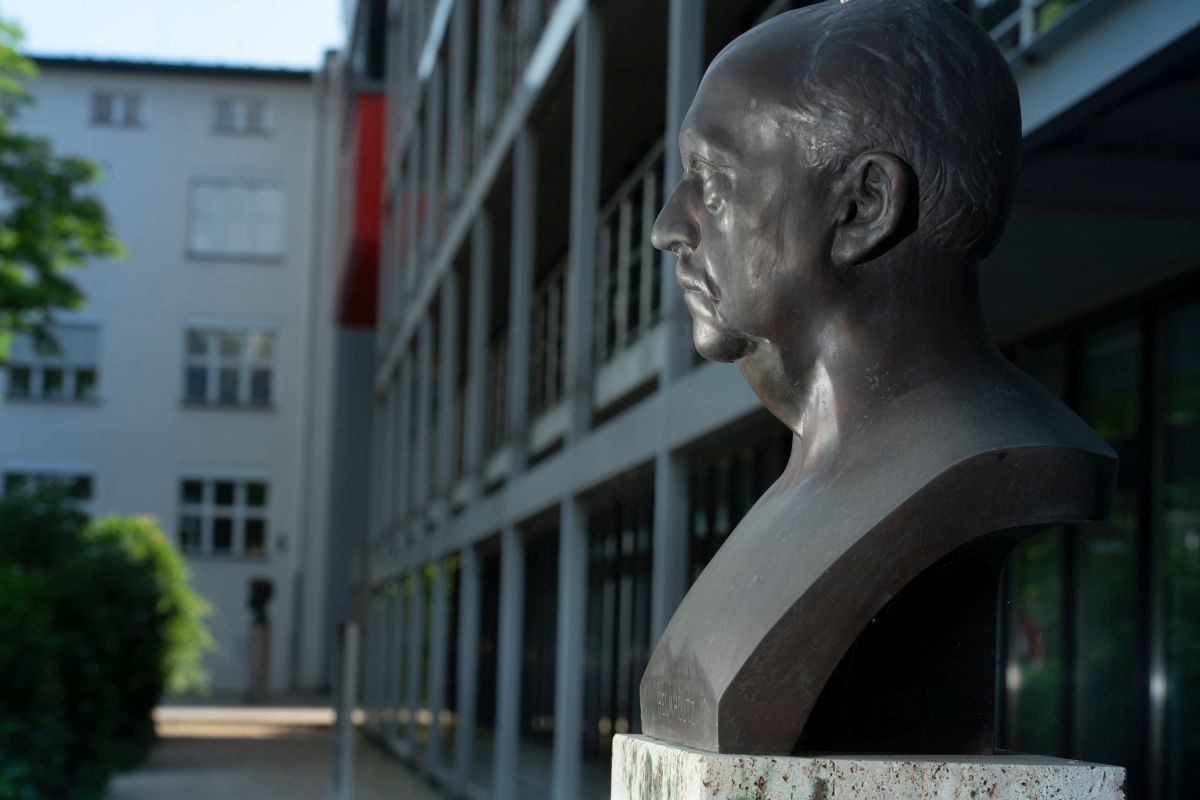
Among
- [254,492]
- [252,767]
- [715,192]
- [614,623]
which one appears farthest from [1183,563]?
[254,492]

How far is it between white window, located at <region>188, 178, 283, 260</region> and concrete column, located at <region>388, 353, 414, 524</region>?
16488 mm

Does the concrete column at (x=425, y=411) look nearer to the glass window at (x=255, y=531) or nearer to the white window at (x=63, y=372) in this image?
the glass window at (x=255, y=531)

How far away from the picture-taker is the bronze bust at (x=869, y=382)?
2541 mm

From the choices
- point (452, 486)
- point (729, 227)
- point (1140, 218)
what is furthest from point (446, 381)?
point (729, 227)

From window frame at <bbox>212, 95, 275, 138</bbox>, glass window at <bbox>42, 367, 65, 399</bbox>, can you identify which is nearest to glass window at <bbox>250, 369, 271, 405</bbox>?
glass window at <bbox>42, 367, 65, 399</bbox>

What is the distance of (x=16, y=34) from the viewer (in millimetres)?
20875

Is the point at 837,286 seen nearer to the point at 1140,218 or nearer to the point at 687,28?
the point at 1140,218

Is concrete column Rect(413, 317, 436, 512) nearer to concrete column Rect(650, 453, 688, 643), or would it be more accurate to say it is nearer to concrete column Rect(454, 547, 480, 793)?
concrete column Rect(454, 547, 480, 793)

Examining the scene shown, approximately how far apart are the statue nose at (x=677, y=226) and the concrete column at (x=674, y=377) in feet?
15.4

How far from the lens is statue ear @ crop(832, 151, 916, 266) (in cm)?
259

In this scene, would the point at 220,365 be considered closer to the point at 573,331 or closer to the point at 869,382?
the point at 573,331

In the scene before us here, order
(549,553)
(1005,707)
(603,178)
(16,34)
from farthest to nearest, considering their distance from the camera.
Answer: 1. (549,553)
2. (16,34)
3. (603,178)
4. (1005,707)

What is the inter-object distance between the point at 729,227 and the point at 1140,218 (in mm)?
3753

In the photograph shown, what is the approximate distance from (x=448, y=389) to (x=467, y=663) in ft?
9.86
